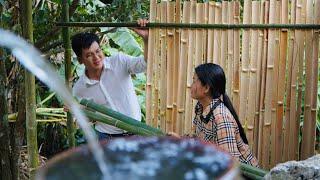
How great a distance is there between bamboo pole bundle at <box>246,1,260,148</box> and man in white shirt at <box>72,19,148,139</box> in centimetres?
59

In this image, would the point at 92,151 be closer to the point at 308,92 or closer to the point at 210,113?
the point at 210,113

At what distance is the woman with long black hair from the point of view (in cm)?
217

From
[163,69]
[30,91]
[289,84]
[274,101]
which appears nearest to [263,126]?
[274,101]

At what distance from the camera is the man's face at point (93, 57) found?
8.99 ft

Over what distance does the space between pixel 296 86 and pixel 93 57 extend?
3.61 feet

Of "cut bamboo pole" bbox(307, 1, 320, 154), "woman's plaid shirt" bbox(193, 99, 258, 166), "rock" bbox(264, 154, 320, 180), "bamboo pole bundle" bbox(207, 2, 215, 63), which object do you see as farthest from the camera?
"bamboo pole bundle" bbox(207, 2, 215, 63)

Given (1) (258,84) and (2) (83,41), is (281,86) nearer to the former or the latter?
(1) (258,84)

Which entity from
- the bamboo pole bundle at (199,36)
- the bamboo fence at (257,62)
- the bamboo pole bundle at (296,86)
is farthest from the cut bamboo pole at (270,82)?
the bamboo pole bundle at (199,36)

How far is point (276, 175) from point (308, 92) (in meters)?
1.07

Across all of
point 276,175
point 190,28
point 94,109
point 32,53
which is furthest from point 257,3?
point 32,53

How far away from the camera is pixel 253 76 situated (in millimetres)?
2512

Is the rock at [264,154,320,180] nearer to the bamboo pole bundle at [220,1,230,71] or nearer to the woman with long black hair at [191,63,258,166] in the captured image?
the woman with long black hair at [191,63,258,166]

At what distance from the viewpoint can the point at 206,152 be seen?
1.86 ft

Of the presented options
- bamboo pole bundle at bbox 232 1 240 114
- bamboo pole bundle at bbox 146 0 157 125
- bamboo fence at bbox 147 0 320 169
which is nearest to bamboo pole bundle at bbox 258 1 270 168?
bamboo fence at bbox 147 0 320 169
